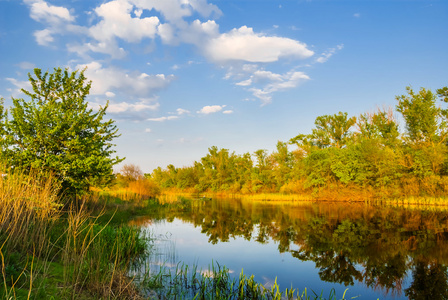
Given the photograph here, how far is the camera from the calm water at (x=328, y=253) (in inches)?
353

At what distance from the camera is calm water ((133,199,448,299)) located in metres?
8.98

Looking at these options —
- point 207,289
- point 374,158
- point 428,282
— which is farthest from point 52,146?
point 374,158

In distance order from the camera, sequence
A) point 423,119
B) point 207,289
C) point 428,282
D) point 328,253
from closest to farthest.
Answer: point 207,289
point 428,282
point 328,253
point 423,119

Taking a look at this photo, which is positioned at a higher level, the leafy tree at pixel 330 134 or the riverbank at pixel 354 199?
the leafy tree at pixel 330 134

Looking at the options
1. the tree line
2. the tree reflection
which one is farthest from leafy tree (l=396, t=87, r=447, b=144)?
the tree reflection

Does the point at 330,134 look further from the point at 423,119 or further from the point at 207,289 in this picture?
the point at 207,289

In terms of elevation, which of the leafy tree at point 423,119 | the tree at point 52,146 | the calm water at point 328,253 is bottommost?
the calm water at point 328,253

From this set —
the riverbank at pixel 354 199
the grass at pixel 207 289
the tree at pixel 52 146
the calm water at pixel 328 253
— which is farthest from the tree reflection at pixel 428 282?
the riverbank at pixel 354 199

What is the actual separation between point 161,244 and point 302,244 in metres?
7.26

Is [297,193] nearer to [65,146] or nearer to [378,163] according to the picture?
[378,163]

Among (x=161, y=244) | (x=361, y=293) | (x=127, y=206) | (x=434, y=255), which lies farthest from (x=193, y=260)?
(x=127, y=206)

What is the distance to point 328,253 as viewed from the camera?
1261 cm

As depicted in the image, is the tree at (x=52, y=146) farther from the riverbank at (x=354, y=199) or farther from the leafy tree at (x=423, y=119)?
the leafy tree at (x=423, y=119)

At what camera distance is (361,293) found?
329 inches
